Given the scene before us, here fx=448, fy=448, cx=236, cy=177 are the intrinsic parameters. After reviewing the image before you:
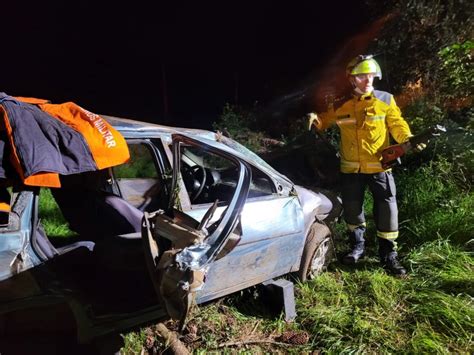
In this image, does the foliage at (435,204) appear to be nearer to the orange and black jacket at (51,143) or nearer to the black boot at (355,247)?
the black boot at (355,247)

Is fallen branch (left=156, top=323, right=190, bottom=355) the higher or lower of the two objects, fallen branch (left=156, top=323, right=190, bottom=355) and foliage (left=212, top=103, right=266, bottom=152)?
the lower

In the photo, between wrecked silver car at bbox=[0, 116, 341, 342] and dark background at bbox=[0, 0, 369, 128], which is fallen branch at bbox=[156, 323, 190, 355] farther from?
dark background at bbox=[0, 0, 369, 128]

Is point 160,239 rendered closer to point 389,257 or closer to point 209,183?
point 209,183

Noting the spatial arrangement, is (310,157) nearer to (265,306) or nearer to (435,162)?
(435,162)

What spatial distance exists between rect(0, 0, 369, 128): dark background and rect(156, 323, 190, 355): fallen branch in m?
6.47

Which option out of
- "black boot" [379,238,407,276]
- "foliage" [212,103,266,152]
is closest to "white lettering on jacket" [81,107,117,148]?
"black boot" [379,238,407,276]

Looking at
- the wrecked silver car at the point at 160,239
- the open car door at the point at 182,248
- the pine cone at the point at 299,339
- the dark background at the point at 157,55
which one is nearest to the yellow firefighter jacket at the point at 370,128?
the wrecked silver car at the point at 160,239

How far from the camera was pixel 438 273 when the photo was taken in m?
3.79

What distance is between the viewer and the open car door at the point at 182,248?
87.0 inches

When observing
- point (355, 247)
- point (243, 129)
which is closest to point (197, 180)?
point (355, 247)

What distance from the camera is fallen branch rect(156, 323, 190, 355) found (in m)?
3.03

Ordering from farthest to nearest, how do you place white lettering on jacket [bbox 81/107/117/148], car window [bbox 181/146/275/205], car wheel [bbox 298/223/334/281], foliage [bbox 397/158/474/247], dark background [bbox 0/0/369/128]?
1. dark background [bbox 0/0/369/128]
2. foliage [bbox 397/158/474/247]
3. car wheel [bbox 298/223/334/281]
4. car window [bbox 181/146/275/205]
5. white lettering on jacket [bbox 81/107/117/148]

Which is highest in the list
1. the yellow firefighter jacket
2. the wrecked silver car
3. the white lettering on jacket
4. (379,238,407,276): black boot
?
the white lettering on jacket

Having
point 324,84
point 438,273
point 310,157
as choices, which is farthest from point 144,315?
point 324,84
